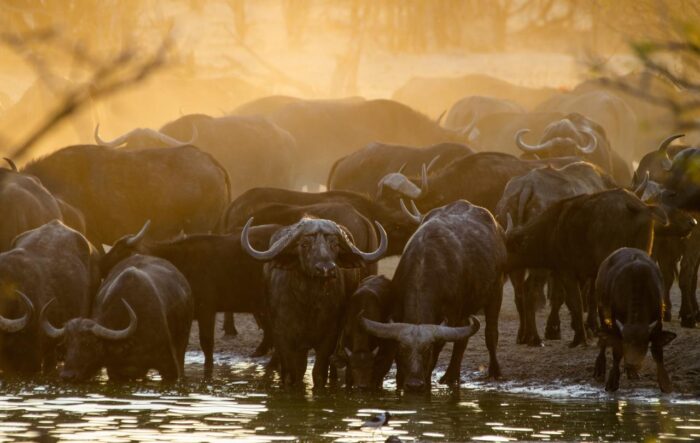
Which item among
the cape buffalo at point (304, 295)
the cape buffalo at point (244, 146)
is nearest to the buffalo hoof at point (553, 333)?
the cape buffalo at point (304, 295)

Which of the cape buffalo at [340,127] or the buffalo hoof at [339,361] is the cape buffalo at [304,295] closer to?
the buffalo hoof at [339,361]

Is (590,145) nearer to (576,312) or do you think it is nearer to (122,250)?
(576,312)

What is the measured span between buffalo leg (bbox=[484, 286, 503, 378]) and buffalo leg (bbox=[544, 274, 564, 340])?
2.27 m

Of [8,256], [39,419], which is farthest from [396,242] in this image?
[39,419]

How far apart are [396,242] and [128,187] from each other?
5.24 m

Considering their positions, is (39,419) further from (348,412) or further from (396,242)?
(396,242)

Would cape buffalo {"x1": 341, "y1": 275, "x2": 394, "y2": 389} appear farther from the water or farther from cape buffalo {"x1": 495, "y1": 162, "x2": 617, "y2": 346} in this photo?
cape buffalo {"x1": 495, "y1": 162, "x2": 617, "y2": 346}

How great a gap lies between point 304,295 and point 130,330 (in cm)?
155

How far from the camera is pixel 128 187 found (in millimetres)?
21688

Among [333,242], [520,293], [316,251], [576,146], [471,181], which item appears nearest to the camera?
[316,251]

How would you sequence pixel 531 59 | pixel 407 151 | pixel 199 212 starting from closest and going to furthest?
pixel 199 212 → pixel 407 151 → pixel 531 59

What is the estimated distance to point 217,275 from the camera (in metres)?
16.0

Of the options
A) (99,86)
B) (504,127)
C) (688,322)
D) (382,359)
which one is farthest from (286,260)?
(504,127)

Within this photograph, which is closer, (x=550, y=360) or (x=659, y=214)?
(x=550, y=360)
